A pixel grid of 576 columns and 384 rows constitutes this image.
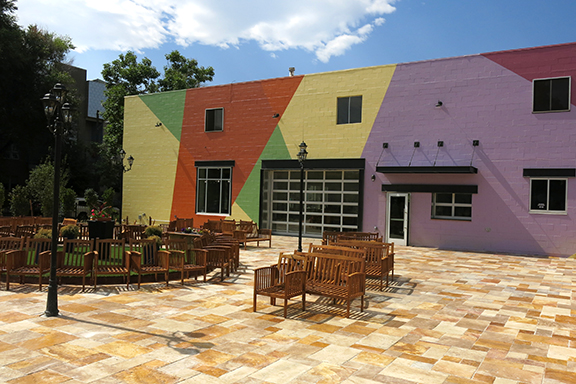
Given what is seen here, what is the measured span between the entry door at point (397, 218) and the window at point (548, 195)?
15.3ft

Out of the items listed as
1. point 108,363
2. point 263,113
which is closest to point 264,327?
point 108,363

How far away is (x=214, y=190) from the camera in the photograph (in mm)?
24750

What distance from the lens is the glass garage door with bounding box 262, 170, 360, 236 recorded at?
2130cm

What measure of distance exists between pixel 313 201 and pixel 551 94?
426 inches

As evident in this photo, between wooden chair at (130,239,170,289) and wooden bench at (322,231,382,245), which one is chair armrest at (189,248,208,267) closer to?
wooden chair at (130,239,170,289)

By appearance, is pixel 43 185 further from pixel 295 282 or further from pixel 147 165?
pixel 295 282

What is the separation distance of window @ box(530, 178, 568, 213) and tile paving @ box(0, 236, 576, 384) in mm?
7875

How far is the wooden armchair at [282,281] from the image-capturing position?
294 inches

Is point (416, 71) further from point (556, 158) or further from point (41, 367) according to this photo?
point (41, 367)

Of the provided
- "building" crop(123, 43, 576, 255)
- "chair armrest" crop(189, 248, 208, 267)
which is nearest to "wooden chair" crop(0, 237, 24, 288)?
"chair armrest" crop(189, 248, 208, 267)

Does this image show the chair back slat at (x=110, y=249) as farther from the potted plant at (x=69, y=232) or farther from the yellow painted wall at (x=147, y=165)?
the yellow painted wall at (x=147, y=165)

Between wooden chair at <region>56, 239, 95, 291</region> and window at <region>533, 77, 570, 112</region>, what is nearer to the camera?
wooden chair at <region>56, 239, 95, 291</region>

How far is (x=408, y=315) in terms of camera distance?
25.2ft

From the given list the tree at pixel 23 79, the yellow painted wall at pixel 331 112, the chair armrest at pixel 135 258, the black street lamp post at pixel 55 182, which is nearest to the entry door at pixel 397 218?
the yellow painted wall at pixel 331 112
